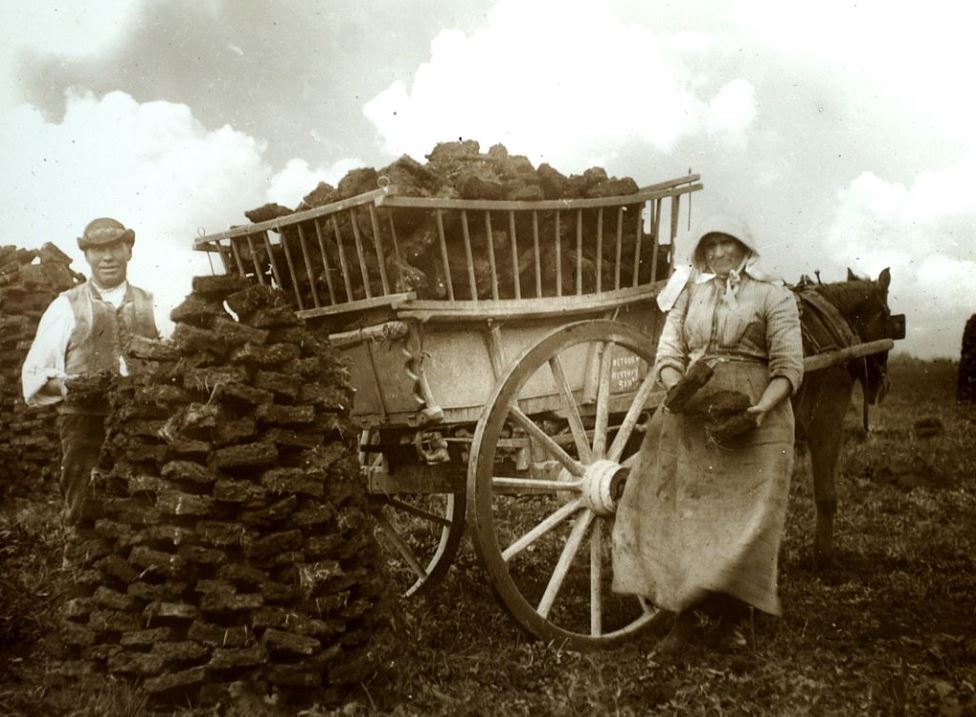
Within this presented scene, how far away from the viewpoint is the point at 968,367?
11289mm

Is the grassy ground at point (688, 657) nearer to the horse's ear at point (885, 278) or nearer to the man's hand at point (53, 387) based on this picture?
the man's hand at point (53, 387)

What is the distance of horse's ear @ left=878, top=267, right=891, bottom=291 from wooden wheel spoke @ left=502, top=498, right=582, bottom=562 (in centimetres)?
319

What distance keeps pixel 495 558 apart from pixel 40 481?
5.94 metres

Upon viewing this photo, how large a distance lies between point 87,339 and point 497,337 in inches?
78.0

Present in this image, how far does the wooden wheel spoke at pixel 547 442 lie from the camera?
428cm

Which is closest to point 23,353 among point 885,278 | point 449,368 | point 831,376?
point 449,368

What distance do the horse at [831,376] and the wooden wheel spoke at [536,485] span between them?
1912mm

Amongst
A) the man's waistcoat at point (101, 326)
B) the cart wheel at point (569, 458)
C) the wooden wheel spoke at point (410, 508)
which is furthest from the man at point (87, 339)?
the cart wheel at point (569, 458)

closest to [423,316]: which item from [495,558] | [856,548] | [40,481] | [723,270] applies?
[495,558]

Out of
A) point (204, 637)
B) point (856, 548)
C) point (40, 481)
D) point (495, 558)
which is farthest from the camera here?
point (40, 481)

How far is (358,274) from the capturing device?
4250mm

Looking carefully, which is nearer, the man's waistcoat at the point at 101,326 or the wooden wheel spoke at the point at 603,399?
the man's waistcoat at the point at 101,326

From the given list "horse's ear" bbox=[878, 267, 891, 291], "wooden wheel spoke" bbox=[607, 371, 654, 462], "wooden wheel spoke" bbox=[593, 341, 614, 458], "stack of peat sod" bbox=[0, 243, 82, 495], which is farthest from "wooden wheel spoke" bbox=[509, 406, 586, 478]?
"stack of peat sod" bbox=[0, 243, 82, 495]

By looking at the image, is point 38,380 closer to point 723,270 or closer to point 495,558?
point 495,558
